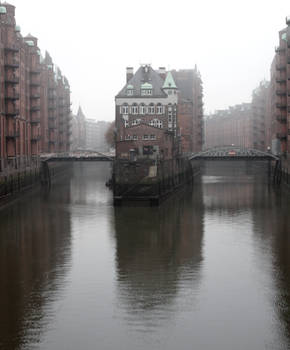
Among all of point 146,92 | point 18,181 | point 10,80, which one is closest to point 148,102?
point 146,92

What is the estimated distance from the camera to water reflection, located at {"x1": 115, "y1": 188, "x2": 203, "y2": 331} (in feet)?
66.8

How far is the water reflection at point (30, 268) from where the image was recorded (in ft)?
60.4

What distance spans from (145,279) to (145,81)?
6743cm

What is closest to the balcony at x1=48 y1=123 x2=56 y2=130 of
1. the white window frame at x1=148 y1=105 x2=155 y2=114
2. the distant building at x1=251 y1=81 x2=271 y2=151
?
the white window frame at x1=148 y1=105 x2=155 y2=114

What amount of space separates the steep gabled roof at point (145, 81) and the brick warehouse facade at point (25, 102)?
13.5m

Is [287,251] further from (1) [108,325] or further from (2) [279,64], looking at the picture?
(2) [279,64]

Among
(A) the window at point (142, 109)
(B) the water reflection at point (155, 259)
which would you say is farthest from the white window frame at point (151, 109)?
(B) the water reflection at point (155, 259)

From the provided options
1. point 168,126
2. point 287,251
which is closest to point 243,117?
point 168,126

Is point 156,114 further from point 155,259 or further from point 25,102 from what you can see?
point 155,259

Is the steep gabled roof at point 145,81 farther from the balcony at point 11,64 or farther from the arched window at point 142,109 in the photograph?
the balcony at point 11,64

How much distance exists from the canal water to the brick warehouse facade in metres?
20.2

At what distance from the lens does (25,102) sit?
78.8m

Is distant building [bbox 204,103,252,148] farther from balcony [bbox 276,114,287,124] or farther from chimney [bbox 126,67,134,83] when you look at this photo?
balcony [bbox 276,114,287,124]

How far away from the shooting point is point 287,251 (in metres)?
30.3
